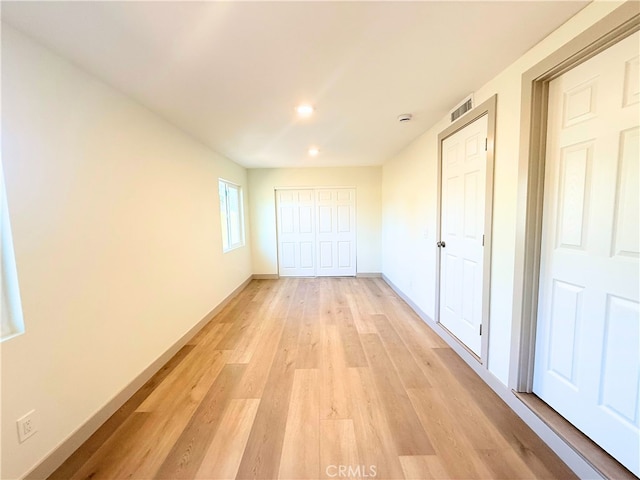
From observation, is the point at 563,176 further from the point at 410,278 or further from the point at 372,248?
the point at 372,248

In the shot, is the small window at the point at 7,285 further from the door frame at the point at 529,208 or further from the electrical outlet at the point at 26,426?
the door frame at the point at 529,208

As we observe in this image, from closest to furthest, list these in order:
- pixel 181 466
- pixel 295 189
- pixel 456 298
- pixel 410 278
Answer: pixel 181 466 → pixel 456 298 → pixel 410 278 → pixel 295 189

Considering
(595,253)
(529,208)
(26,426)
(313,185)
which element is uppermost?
(313,185)

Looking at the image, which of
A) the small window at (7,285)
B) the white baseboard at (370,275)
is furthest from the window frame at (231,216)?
the small window at (7,285)

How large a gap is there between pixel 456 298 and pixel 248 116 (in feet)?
8.45

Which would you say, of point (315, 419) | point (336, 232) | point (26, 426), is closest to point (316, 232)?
point (336, 232)

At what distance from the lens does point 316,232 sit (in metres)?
5.32

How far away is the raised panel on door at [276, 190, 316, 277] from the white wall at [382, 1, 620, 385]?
1930 millimetres

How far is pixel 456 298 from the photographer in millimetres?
2447

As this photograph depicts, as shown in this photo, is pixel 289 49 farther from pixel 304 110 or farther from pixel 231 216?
pixel 231 216

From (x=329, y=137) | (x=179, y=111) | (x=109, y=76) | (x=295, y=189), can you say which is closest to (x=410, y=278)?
(x=329, y=137)

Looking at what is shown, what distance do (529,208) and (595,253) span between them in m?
0.40

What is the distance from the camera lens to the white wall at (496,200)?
151cm

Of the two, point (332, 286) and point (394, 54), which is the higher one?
point (394, 54)
